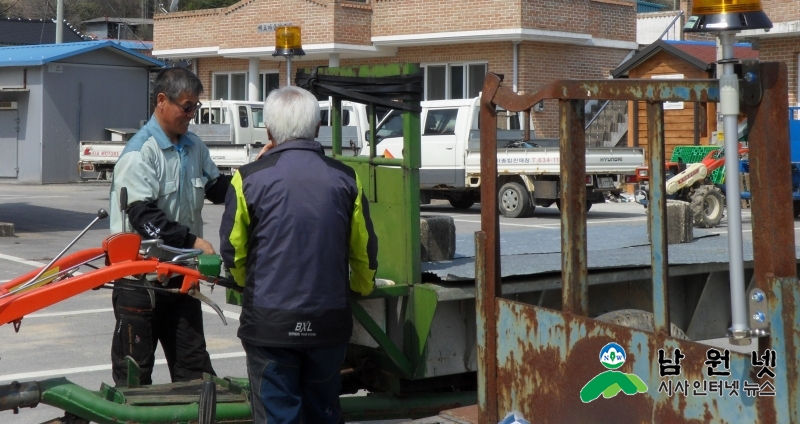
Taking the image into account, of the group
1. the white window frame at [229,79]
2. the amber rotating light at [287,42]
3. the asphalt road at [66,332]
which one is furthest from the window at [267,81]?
the amber rotating light at [287,42]

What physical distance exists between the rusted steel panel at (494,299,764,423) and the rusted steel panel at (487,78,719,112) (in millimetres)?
705

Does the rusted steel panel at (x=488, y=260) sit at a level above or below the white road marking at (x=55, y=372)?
above

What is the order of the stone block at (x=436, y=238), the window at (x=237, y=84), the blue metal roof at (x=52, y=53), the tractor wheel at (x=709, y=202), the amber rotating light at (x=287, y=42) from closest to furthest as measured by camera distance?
1. the stone block at (x=436, y=238)
2. the amber rotating light at (x=287, y=42)
3. the tractor wheel at (x=709, y=202)
4. the blue metal roof at (x=52, y=53)
5. the window at (x=237, y=84)

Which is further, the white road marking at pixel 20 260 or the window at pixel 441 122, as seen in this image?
the window at pixel 441 122

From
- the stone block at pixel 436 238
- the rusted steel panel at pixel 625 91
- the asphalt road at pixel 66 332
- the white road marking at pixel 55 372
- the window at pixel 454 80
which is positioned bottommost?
the white road marking at pixel 55 372

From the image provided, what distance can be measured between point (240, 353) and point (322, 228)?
4183mm

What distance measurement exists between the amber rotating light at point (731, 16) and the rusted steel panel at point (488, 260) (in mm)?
1009

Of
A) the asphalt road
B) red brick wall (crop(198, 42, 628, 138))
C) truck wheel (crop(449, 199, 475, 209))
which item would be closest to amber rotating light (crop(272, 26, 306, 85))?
the asphalt road

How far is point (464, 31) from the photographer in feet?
92.4

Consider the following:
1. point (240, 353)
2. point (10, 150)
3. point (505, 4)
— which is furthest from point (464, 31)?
point (240, 353)

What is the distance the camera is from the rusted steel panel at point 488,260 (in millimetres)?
3557

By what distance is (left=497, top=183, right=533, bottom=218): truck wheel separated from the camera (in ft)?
60.5

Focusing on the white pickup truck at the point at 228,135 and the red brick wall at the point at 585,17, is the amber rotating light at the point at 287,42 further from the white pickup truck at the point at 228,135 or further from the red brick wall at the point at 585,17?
the red brick wall at the point at 585,17

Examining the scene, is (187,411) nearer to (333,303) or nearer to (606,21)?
(333,303)
